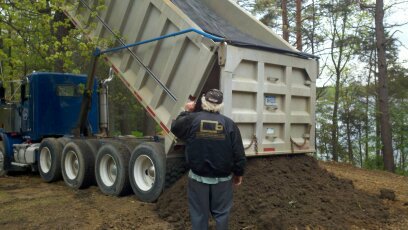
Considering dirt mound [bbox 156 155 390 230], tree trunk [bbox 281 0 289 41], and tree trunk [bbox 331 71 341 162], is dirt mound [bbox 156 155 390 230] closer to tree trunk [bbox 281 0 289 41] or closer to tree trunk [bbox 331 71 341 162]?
tree trunk [bbox 281 0 289 41]

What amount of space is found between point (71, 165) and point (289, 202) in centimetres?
481

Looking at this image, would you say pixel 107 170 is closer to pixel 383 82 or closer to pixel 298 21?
pixel 383 82

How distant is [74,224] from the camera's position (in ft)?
18.5

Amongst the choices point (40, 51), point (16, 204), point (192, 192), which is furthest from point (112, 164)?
point (192, 192)

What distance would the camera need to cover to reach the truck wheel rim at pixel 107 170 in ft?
24.9

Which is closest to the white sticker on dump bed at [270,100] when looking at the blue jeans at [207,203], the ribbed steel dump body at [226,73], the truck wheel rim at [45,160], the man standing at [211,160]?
the ribbed steel dump body at [226,73]

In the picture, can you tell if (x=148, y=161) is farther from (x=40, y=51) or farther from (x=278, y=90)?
(x=40, y=51)

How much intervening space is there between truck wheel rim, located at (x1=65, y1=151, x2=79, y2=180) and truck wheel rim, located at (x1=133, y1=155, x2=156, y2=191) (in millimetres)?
2141

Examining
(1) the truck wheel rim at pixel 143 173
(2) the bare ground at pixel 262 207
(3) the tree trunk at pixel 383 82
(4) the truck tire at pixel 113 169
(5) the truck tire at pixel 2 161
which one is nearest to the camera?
(2) the bare ground at pixel 262 207

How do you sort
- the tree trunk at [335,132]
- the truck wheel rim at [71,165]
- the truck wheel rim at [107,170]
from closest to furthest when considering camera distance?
the truck wheel rim at [107,170]
the truck wheel rim at [71,165]
the tree trunk at [335,132]

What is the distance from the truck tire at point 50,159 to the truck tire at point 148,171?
8.60 ft

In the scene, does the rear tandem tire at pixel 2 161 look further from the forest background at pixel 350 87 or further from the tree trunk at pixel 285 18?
the tree trunk at pixel 285 18

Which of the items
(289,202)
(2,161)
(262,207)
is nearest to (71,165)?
(2,161)

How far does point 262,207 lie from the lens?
214 inches
